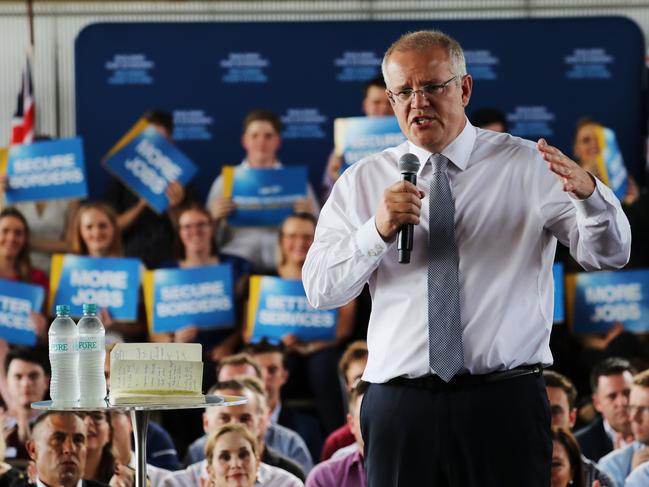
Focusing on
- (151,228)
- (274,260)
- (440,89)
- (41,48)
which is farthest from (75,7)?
(440,89)

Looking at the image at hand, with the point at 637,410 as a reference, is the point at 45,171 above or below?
above

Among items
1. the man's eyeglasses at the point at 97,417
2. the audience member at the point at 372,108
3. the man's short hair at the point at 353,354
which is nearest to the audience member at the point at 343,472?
the man's short hair at the point at 353,354

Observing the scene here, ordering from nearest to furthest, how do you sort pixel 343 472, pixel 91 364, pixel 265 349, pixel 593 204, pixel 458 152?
pixel 593 204 → pixel 458 152 → pixel 91 364 → pixel 343 472 → pixel 265 349

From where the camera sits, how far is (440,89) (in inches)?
93.3

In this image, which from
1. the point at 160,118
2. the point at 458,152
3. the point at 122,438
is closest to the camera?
the point at 458,152

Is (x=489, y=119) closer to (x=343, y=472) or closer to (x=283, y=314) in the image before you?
(x=283, y=314)

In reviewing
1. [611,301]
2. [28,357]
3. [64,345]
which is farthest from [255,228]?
[64,345]

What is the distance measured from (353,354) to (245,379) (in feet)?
1.87

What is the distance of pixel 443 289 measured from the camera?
233 centimetres

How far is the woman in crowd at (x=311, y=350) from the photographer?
6102 millimetres

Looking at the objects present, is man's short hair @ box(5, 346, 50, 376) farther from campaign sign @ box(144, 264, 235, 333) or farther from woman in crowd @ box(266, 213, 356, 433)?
woman in crowd @ box(266, 213, 356, 433)

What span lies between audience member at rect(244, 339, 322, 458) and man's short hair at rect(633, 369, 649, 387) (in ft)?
5.27

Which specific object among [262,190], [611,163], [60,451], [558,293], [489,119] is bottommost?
[60,451]

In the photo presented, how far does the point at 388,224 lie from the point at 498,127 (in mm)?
4635
